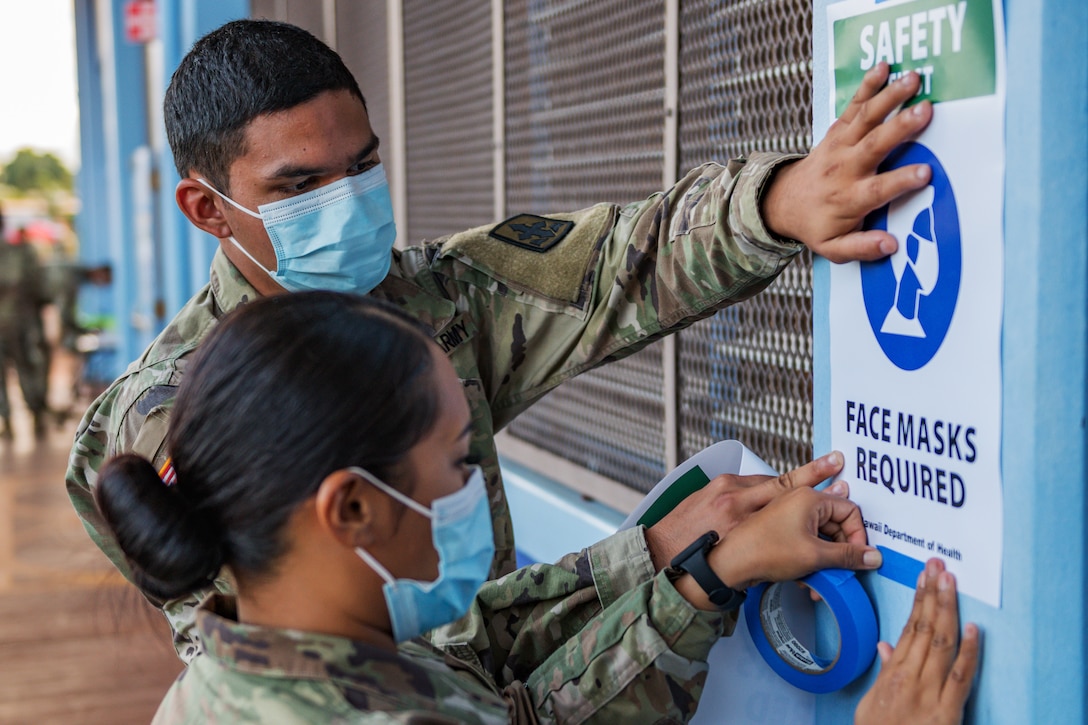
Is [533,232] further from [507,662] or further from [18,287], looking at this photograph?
[18,287]

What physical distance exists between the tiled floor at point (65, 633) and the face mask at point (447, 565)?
139 centimetres

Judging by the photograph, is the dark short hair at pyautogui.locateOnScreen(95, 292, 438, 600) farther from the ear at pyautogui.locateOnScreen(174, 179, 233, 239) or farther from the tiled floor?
the tiled floor

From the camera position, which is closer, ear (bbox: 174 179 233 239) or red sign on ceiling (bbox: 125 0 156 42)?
ear (bbox: 174 179 233 239)

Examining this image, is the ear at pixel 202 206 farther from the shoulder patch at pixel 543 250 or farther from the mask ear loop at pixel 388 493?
the mask ear loop at pixel 388 493

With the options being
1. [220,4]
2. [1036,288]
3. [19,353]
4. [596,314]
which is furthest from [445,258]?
[19,353]

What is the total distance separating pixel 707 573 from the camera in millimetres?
1060

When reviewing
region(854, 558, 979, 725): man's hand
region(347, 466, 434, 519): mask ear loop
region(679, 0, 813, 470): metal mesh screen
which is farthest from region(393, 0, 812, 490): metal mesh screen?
region(347, 466, 434, 519): mask ear loop

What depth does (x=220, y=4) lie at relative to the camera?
4641 mm

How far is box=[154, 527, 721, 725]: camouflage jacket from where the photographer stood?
2.85 ft

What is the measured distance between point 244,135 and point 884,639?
0.99 meters

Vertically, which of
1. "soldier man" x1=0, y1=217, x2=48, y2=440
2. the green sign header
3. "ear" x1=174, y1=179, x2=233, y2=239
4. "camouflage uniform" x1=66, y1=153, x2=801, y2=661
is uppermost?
the green sign header

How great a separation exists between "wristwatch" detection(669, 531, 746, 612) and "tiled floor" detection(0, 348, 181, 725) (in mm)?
1460

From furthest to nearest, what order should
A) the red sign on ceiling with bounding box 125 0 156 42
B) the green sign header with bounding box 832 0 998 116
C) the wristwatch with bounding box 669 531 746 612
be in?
1. the red sign on ceiling with bounding box 125 0 156 42
2. the wristwatch with bounding box 669 531 746 612
3. the green sign header with bounding box 832 0 998 116

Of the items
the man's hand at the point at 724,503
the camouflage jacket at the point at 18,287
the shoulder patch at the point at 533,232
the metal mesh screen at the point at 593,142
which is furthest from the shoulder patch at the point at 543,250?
the camouflage jacket at the point at 18,287
